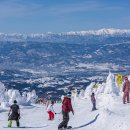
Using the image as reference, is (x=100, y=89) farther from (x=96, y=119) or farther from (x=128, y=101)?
(x=96, y=119)

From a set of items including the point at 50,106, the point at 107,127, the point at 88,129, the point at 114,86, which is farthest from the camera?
the point at 114,86

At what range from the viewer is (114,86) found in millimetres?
63125

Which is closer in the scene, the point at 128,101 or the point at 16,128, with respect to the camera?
the point at 16,128

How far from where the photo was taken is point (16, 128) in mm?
27938

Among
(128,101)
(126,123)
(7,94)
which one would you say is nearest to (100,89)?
(7,94)

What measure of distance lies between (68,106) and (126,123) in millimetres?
4112

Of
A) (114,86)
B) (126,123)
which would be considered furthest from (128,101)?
(114,86)

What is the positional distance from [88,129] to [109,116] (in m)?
1.36

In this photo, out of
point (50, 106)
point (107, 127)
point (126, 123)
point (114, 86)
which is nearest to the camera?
point (126, 123)

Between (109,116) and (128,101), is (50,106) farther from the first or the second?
(109,116)

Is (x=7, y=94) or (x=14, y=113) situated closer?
(x=14, y=113)

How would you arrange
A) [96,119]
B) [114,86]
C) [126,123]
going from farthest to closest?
[114,86]
[96,119]
[126,123]

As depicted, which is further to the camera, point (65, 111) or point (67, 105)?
point (67, 105)

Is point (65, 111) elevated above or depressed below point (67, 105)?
below
